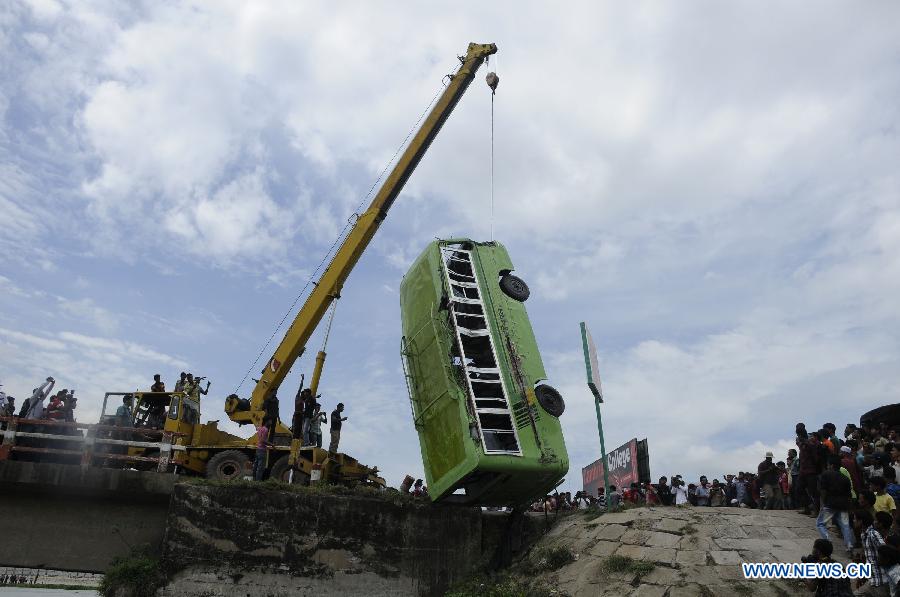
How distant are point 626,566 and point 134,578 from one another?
30.6 feet

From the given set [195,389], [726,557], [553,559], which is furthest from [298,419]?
[726,557]

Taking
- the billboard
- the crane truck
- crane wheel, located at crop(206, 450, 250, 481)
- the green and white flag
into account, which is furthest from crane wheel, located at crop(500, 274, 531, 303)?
crane wheel, located at crop(206, 450, 250, 481)

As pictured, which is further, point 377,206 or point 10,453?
point 377,206

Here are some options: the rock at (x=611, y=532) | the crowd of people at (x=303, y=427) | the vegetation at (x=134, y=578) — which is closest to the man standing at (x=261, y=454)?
the crowd of people at (x=303, y=427)

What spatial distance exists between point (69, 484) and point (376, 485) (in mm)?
7270

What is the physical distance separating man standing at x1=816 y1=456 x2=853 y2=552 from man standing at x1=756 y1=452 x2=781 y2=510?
12.8 feet

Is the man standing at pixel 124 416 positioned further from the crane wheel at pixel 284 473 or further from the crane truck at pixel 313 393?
the crane wheel at pixel 284 473

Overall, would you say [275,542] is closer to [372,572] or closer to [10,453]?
[372,572]

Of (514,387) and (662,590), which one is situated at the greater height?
(514,387)

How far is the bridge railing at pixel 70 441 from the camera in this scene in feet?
42.5

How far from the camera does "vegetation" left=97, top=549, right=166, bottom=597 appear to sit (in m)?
12.0

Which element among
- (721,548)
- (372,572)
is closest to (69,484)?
(372,572)

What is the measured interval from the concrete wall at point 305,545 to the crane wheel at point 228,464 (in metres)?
3.35

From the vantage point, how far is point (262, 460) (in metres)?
15.3
